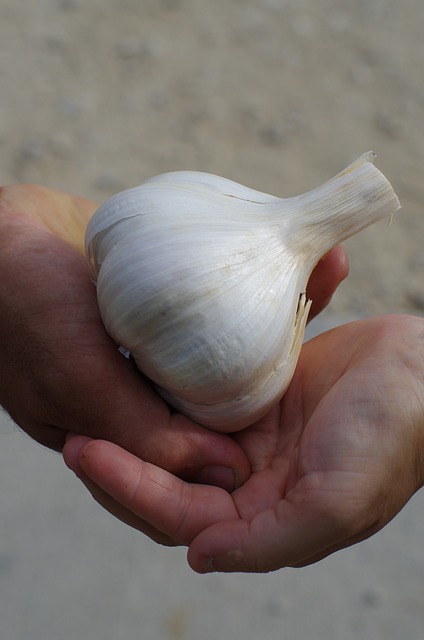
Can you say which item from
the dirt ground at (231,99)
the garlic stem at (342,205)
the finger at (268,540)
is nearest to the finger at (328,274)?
the garlic stem at (342,205)

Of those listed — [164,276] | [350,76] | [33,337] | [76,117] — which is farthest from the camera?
[350,76]

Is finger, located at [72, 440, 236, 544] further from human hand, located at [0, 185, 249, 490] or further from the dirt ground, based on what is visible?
the dirt ground

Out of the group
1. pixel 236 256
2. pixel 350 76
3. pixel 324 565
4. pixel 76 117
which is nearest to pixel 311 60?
pixel 350 76

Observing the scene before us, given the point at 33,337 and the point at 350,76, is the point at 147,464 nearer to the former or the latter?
the point at 33,337

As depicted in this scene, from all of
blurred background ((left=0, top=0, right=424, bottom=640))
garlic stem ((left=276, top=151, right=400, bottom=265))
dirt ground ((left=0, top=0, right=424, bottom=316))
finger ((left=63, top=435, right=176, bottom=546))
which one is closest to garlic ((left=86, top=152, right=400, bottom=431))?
garlic stem ((left=276, top=151, right=400, bottom=265))

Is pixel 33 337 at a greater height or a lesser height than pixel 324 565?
greater
